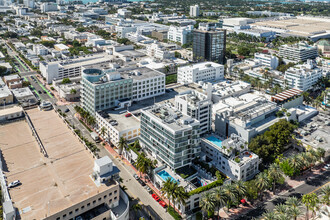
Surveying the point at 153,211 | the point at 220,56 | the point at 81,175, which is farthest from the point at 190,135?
the point at 220,56

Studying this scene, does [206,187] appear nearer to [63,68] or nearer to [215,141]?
[215,141]

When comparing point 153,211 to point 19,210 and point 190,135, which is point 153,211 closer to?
point 190,135

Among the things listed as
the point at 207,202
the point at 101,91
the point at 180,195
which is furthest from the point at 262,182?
the point at 101,91

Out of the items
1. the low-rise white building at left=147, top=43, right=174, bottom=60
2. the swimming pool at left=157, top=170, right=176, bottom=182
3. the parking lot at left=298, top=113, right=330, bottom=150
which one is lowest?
the swimming pool at left=157, top=170, right=176, bottom=182

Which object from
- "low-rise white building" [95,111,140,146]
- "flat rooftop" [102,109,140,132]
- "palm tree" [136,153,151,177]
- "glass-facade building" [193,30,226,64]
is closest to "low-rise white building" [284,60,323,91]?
"glass-facade building" [193,30,226,64]

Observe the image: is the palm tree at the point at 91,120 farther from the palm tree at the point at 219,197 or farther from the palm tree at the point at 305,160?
the palm tree at the point at 305,160

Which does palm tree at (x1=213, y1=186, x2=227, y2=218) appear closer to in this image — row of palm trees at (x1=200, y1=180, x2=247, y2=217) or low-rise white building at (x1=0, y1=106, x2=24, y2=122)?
row of palm trees at (x1=200, y1=180, x2=247, y2=217)
